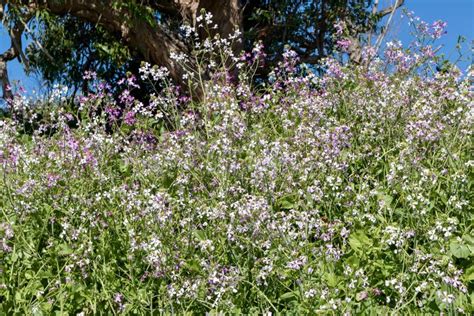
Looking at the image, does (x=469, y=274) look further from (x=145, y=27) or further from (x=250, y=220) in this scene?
(x=145, y=27)

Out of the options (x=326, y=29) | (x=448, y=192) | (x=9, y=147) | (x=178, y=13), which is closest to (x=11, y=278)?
(x=9, y=147)

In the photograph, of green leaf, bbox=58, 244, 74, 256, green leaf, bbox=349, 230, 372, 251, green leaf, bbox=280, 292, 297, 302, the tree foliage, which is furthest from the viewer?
the tree foliage

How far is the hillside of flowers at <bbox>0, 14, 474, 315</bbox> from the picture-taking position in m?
3.53

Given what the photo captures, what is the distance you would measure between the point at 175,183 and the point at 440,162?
1.85 meters

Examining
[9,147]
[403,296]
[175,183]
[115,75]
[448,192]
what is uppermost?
[115,75]

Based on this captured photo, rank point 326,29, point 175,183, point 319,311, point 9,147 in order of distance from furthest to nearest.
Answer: point 326,29
point 9,147
point 175,183
point 319,311

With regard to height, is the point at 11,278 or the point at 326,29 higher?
the point at 326,29

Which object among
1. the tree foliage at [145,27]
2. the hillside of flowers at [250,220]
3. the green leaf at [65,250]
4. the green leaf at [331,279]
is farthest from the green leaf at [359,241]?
the tree foliage at [145,27]

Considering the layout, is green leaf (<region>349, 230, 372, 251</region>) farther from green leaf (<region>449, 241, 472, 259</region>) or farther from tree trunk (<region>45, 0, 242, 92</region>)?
tree trunk (<region>45, 0, 242, 92</region>)

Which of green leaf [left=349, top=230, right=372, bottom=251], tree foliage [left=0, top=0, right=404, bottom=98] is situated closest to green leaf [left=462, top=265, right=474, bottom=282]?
green leaf [left=349, top=230, right=372, bottom=251]

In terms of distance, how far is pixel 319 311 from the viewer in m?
3.22

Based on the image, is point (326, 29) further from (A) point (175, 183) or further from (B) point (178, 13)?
(A) point (175, 183)

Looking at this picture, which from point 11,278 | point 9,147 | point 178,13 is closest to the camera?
point 11,278

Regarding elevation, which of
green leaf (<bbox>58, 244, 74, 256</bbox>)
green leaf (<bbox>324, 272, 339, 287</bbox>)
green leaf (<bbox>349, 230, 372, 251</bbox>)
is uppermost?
green leaf (<bbox>58, 244, 74, 256</bbox>)
